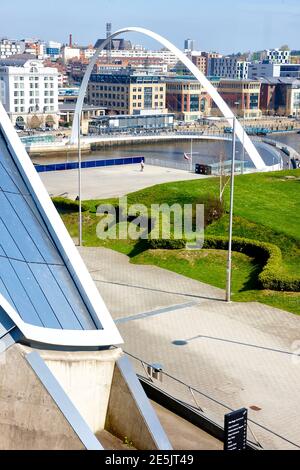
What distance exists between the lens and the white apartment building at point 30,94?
336 feet

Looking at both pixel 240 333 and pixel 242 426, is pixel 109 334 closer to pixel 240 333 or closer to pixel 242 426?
pixel 242 426

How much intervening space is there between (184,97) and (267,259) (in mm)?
107815

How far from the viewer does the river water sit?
77.0m

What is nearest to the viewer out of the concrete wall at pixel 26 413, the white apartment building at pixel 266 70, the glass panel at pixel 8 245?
the concrete wall at pixel 26 413

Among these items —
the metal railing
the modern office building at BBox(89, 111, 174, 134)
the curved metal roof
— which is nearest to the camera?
the curved metal roof

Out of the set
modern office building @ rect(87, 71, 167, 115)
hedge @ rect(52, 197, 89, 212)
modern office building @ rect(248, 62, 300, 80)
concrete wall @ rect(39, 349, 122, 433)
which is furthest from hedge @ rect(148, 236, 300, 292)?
modern office building @ rect(248, 62, 300, 80)

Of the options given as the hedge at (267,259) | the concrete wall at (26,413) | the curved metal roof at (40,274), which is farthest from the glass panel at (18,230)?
the hedge at (267,259)

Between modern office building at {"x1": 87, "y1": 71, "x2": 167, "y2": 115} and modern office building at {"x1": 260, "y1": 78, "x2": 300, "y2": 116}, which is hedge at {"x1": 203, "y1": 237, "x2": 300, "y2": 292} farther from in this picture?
modern office building at {"x1": 260, "y1": 78, "x2": 300, "y2": 116}

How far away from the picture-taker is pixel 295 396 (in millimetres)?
16188

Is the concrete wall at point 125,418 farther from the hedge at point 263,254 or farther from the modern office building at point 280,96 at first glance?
the modern office building at point 280,96

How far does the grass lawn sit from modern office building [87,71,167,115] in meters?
82.7

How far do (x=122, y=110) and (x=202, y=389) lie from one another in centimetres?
11098

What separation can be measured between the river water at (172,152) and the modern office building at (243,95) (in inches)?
1425
